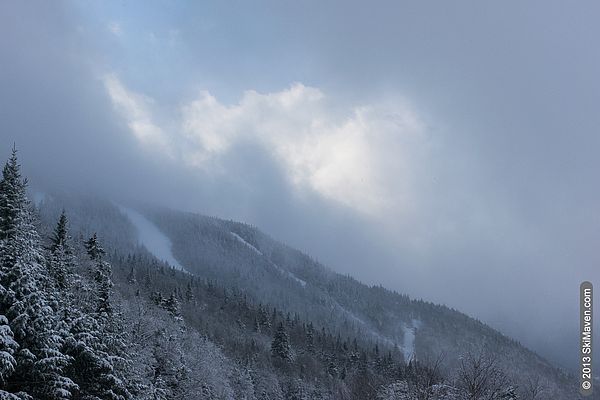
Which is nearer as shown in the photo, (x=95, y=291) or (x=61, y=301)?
(x=61, y=301)

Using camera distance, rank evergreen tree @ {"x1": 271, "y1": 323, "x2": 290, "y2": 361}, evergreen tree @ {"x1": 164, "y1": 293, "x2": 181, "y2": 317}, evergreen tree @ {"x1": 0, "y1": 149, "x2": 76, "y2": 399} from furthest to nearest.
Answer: evergreen tree @ {"x1": 271, "y1": 323, "x2": 290, "y2": 361} < evergreen tree @ {"x1": 164, "y1": 293, "x2": 181, "y2": 317} < evergreen tree @ {"x1": 0, "y1": 149, "x2": 76, "y2": 399}

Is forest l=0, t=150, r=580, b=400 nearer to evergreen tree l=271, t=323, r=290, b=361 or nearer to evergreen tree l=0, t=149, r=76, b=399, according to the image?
A: evergreen tree l=0, t=149, r=76, b=399

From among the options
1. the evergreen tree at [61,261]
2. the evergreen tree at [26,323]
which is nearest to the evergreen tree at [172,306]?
the evergreen tree at [61,261]

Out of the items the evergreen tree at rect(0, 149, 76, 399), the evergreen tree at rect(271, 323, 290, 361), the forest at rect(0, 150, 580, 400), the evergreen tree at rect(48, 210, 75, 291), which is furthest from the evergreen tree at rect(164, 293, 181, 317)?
the evergreen tree at rect(0, 149, 76, 399)

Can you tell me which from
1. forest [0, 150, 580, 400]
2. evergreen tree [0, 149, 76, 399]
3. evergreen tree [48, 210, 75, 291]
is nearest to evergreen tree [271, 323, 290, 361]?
forest [0, 150, 580, 400]

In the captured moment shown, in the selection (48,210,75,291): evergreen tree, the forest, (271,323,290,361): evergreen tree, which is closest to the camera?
the forest

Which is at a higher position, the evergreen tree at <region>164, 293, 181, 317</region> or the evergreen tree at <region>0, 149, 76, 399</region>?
the evergreen tree at <region>164, 293, 181, 317</region>

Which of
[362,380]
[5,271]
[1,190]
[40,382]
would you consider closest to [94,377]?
[40,382]

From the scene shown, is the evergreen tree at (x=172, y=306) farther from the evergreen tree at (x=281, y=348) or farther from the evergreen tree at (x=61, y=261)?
the evergreen tree at (x=281, y=348)

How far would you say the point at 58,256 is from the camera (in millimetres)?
33250

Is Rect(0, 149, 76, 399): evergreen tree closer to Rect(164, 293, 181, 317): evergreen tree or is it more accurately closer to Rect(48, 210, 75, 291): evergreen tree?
Rect(48, 210, 75, 291): evergreen tree

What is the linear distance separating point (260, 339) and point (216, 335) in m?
21.4

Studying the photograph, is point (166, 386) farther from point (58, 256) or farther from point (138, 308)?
point (58, 256)

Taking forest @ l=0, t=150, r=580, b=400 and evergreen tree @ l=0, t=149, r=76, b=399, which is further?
forest @ l=0, t=150, r=580, b=400
